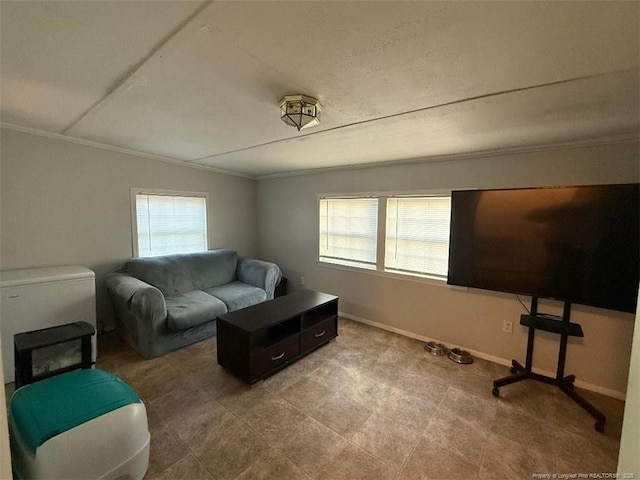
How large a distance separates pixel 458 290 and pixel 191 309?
2971mm

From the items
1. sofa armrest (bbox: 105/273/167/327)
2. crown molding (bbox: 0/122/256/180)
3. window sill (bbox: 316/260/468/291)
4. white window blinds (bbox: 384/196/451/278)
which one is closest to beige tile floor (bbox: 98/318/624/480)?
sofa armrest (bbox: 105/273/167/327)

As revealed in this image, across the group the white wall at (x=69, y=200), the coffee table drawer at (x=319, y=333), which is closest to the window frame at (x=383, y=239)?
the coffee table drawer at (x=319, y=333)

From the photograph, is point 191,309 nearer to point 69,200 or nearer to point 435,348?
point 69,200

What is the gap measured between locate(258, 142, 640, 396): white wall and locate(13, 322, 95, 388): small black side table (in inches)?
112

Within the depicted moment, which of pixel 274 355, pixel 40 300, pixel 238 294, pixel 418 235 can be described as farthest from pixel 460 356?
pixel 40 300

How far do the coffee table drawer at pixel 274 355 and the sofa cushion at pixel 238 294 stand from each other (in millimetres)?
1008

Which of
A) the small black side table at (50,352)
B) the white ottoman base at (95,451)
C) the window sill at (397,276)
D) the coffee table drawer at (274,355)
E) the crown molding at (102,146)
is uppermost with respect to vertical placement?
the crown molding at (102,146)

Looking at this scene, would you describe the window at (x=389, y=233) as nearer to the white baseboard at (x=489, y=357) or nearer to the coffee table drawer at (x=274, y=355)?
the white baseboard at (x=489, y=357)

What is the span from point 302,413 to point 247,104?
227cm

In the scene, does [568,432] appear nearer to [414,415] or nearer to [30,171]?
[414,415]

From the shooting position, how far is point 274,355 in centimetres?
246

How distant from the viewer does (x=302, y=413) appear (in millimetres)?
1999

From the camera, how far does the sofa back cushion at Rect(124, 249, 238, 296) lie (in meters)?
3.18

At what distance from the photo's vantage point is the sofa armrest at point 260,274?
3815 mm
